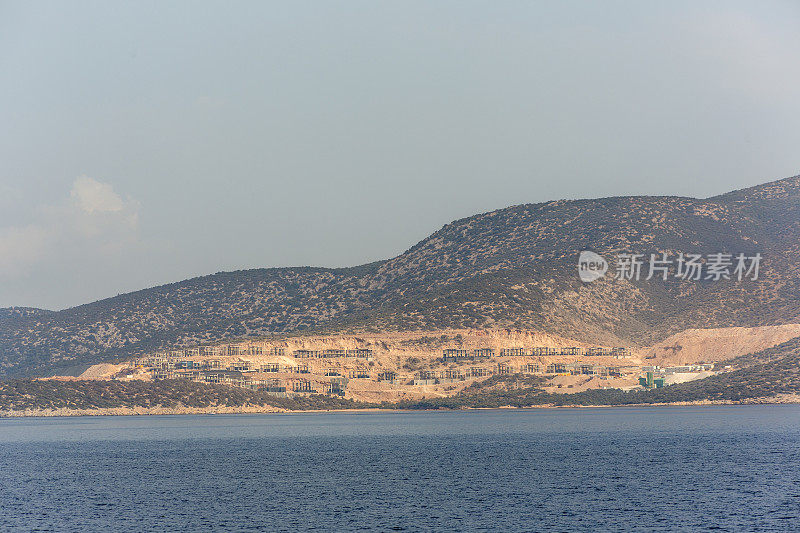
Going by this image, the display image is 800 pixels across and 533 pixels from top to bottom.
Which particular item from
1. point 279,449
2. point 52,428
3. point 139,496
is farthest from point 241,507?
point 52,428

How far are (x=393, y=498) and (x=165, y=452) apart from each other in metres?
54.9

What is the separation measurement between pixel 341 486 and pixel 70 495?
966 inches

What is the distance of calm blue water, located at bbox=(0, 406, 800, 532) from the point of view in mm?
69562

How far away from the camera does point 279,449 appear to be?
128 meters

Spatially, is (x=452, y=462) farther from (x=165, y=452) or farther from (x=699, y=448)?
(x=165, y=452)

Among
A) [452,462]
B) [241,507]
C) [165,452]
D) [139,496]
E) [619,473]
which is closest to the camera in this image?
[241,507]

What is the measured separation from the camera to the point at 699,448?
117 meters

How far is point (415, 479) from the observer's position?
306 ft

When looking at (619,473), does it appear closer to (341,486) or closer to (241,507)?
(341,486)

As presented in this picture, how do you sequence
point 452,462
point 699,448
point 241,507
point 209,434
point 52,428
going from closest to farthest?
point 241,507, point 452,462, point 699,448, point 209,434, point 52,428

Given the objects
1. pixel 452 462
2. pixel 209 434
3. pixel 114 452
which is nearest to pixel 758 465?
pixel 452 462

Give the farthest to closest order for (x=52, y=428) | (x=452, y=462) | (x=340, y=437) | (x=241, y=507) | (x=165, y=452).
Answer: (x=52, y=428)
(x=340, y=437)
(x=165, y=452)
(x=452, y=462)
(x=241, y=507)

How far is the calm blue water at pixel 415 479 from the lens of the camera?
228 ft

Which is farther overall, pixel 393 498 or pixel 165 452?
pixel 165 452
